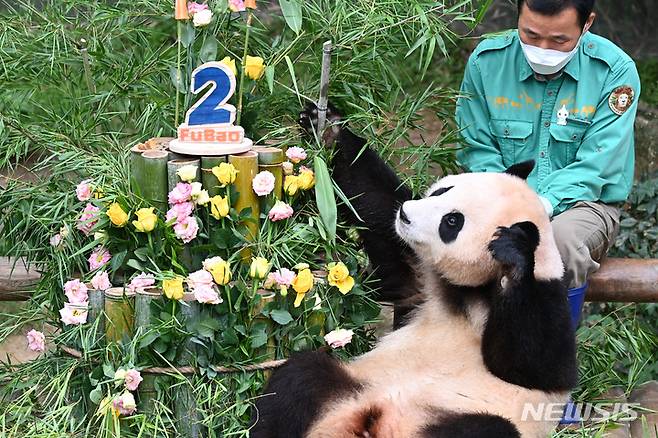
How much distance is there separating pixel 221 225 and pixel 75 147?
0.60 m

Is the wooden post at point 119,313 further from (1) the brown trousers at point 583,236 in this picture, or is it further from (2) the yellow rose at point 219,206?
(1) the brown trousers at point 583,236

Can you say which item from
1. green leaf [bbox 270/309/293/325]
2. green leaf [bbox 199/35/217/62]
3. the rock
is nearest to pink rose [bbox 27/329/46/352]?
green leaf [bbox 270/309/293/325]

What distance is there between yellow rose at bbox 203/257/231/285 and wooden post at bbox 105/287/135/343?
243mm

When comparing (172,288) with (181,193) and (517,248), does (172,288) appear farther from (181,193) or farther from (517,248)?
(517,248)

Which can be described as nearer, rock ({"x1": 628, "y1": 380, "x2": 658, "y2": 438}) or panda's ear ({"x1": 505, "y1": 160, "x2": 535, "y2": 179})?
panda's ear ({"x1": 505, "y1": 160, "x2": 535, "y2": 179})

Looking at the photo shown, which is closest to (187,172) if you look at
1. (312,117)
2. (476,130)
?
(312,117)

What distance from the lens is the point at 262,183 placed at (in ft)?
9.78

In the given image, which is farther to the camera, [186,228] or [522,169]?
[522,169]

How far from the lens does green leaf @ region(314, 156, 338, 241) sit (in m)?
3.04

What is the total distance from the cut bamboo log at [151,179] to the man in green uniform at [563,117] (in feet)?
4.17

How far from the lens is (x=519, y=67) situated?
148 inches

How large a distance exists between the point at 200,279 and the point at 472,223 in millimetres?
887

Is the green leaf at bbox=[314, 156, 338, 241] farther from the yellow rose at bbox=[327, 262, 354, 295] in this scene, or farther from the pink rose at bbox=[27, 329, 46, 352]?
the pink rose at bbox=[27, 329, 46, 352]

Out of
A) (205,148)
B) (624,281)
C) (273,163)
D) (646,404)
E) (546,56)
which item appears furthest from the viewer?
(646,404)
